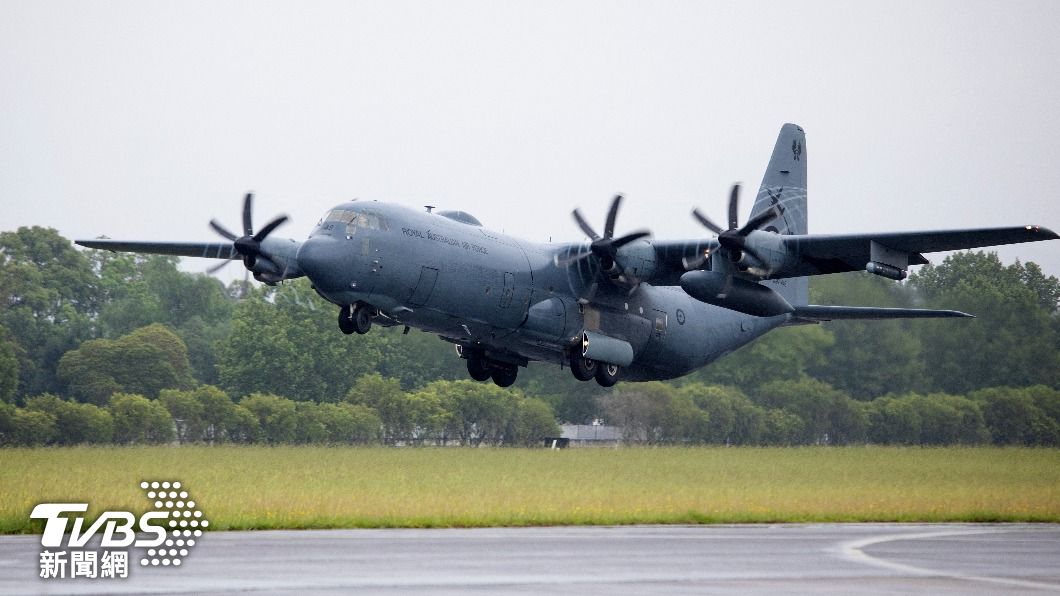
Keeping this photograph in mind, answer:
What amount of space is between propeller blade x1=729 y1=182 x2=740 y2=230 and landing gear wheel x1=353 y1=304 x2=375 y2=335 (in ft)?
28.5

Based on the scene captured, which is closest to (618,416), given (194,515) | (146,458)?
(146,458)

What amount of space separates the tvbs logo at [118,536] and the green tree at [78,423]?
12.5 m

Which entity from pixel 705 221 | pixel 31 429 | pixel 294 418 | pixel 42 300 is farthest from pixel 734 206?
pixel 42 300

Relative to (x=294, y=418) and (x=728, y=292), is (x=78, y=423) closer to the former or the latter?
(x=294, y=418)

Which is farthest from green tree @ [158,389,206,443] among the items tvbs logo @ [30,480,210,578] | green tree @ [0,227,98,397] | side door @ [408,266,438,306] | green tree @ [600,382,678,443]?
side door @ [408,266,438,306]

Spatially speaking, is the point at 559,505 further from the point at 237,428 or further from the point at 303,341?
the point at 303,341

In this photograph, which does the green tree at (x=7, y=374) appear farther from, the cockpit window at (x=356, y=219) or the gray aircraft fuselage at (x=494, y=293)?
the cockpit window at (x=356, y=219)

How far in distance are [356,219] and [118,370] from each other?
79.3 ft

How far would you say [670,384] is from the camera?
51594 mm

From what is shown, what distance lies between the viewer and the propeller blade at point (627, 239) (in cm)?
3309

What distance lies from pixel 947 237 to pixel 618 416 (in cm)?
1944

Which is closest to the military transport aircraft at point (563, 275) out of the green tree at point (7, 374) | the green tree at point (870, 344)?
the green tree at point (870, 344)

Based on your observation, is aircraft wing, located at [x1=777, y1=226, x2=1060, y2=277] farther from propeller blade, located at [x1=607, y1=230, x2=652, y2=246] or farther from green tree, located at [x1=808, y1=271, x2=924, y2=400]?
green tree, located at [x1=808, y1=271, x2=924, y2=400]

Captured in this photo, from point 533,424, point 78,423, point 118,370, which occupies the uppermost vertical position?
point 118,370
